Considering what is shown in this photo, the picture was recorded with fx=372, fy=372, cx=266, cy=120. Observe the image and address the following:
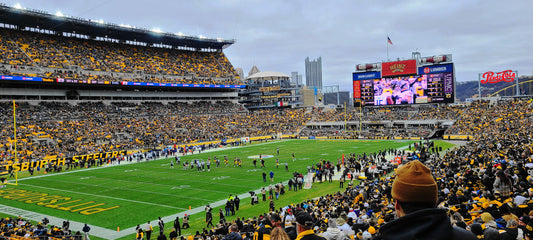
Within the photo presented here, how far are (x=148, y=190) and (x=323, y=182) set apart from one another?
12.3 m

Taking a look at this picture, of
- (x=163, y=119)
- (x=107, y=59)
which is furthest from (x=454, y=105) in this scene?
(x=107, y=59)

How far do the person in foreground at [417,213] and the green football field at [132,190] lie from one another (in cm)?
1698

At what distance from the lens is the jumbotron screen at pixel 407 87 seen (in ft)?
194

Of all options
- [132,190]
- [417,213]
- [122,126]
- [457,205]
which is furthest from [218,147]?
[417,213]

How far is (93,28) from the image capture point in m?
65.8

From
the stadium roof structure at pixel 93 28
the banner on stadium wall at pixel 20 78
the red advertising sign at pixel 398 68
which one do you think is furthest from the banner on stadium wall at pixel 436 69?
the banner on stadium wall at pixel 20 78

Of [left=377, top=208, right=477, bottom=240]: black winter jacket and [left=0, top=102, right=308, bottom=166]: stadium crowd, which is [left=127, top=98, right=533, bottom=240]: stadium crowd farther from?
[left=0, top=102, right=308, bottom=166]: stadium crowd

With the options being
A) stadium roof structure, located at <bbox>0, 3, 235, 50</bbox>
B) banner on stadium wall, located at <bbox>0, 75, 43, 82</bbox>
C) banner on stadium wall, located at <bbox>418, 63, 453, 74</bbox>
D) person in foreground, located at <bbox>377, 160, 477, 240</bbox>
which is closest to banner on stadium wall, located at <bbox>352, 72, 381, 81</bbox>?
banner on stadium wall, located at <bbox>418, 63, 453, 74</bbox>

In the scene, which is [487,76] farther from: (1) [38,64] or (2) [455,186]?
(1) [38,64]

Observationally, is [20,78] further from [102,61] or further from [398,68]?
[398,68]

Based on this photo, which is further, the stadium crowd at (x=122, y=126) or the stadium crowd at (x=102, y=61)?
the stadium crowd at (x=102, y=61)

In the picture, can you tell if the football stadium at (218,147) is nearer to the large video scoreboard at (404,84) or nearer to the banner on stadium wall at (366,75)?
the large video scoreboard at (404,84)

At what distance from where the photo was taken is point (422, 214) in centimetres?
183

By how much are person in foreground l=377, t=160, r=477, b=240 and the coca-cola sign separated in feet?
224
